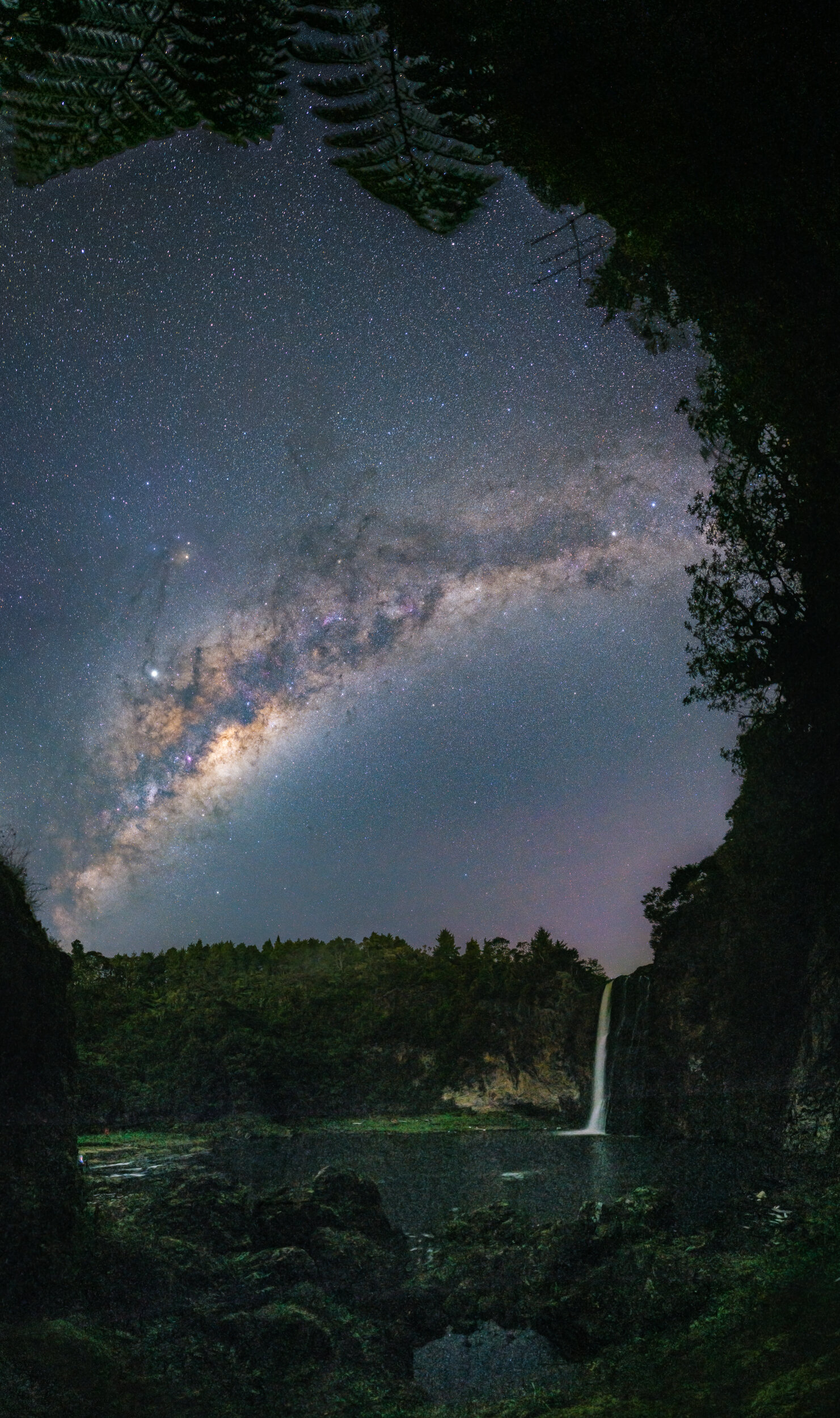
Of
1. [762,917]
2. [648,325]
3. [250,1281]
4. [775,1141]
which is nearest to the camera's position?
[250,1281]

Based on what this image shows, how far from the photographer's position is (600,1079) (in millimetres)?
42156

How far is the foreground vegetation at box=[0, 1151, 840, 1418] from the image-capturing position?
6.29 meters

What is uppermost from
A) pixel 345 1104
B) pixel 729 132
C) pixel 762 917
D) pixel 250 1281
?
pixel 729 132

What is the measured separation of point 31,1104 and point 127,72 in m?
9.86

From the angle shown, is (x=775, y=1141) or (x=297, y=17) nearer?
(x=297, y=17)

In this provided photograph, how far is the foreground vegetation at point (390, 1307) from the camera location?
629 centimetres

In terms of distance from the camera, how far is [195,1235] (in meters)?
11.5

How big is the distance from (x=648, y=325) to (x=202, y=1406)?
47.0 ft

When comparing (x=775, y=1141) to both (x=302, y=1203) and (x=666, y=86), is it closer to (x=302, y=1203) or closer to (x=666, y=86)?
(x=302, y=1203)

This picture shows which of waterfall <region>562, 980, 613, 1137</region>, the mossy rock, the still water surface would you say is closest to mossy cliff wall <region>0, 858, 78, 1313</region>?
the mossy rock

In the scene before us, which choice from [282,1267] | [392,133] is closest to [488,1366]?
[282,1267]

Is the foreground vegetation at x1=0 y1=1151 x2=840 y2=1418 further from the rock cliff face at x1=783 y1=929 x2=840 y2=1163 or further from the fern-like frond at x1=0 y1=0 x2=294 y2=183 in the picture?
the fern-like frond at x1=0 y1=0 x2=294 y2=183

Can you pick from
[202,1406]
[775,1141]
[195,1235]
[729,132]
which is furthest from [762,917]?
[729,132]

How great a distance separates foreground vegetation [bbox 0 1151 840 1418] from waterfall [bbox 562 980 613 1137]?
2841 centimetres
